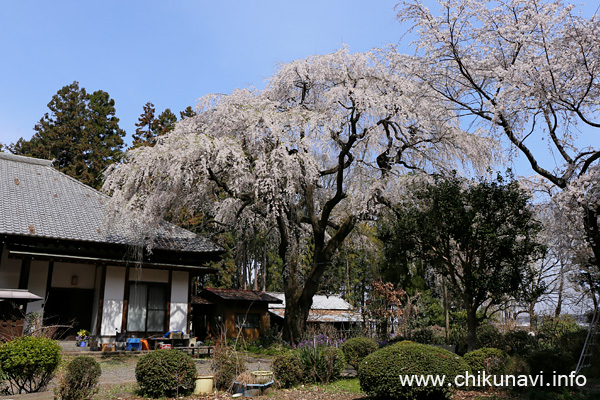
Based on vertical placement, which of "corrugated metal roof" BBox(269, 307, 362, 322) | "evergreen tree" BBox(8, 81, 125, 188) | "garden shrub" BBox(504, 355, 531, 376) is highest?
"evergreen tree" BBox(8, 81, 125, 188)

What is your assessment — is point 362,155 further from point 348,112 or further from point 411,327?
point 411,327

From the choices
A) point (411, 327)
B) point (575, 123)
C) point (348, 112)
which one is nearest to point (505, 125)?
point (575, 123)

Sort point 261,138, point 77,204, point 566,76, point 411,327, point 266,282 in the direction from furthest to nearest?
point 266,282, point 411,327, point 77,204, point 261,138, point 566,76

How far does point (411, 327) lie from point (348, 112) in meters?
9.46

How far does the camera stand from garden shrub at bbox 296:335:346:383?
A: 29.8 feet

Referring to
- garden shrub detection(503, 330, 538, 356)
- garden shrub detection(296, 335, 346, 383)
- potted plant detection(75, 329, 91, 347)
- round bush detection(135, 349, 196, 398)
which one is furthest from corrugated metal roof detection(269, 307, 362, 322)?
round bush detection(135, 349, 196, 398)

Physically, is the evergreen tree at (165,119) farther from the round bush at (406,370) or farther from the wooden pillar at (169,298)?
the round bush at (406,370)

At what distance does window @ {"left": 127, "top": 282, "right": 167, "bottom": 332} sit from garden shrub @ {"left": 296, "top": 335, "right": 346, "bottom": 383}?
7.81 metres

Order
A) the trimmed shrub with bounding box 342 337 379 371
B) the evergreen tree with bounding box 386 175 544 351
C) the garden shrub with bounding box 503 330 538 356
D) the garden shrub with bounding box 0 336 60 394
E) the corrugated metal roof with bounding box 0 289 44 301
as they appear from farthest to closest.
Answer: the garden shrub with bounding box 503 330 538 356, the corrugated metal roof with bounding box 0 289 44 301, the trimmed shrub with bounding box 342 337 379 371, the evergreen tree with bounding box 386 175 544 351, the garden shrub with bounding box 0 336 60 394

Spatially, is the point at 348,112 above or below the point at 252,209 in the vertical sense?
above

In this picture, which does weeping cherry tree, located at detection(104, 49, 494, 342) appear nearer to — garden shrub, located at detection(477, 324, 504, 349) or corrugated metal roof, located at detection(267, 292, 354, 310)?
garden shrub, located at detection(477, 324, 504, 349)

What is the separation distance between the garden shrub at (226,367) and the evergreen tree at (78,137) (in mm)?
21625

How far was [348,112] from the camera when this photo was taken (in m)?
13.9

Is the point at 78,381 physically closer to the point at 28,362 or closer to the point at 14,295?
the point at 28,362
